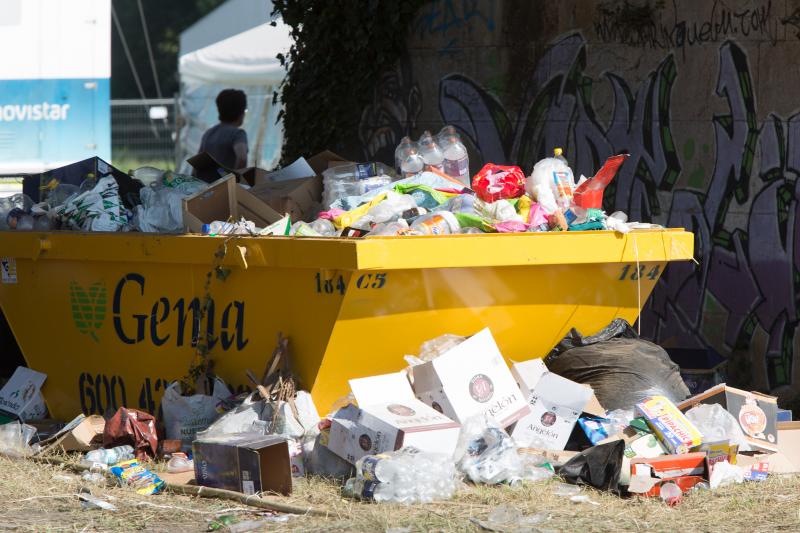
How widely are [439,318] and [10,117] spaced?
656 centimetres

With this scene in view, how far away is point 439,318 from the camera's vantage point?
5.07 m

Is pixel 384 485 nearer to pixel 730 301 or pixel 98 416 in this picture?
pixel 98 416

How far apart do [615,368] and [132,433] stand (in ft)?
7.23

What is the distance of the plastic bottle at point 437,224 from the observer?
5.03m

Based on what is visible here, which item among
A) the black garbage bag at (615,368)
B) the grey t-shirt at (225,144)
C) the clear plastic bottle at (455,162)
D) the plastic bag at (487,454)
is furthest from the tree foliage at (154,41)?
the plastic bag at (487,454)

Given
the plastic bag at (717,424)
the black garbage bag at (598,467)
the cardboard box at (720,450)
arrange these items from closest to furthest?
the black garbage bag at (598,467), the cardboard box at (720,450), the plastic bag at (717,424)

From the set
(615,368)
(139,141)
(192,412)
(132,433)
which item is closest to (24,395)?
(132,433)

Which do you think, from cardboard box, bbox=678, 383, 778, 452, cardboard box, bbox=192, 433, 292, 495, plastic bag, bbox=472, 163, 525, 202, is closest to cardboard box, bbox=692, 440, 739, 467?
cardboard box, bbox=678, 383, 778, 452

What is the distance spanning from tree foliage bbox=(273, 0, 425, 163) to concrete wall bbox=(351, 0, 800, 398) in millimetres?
495

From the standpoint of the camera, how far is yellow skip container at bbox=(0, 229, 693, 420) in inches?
192

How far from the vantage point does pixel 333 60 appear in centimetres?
897

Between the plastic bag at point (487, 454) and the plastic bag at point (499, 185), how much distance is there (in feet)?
3.83

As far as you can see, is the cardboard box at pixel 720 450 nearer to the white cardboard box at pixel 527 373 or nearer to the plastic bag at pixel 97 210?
the white cardboard box at pixel 527 373

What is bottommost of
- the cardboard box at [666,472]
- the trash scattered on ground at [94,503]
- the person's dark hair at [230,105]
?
the trash scattered on ground at [94,503]
